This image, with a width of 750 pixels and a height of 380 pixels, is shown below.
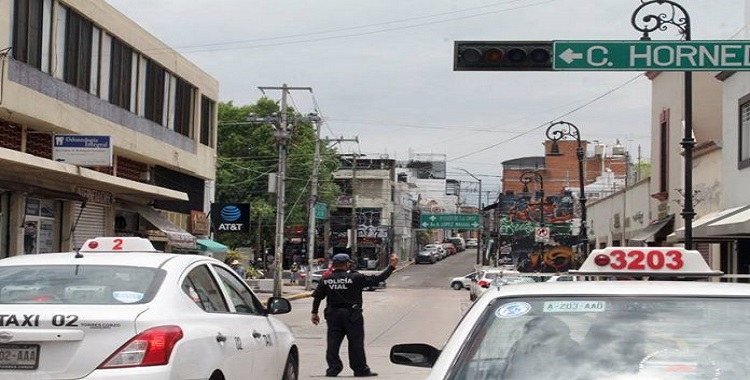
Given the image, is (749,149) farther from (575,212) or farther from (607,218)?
(575,212)

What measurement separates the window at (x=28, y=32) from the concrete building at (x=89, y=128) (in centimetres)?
3

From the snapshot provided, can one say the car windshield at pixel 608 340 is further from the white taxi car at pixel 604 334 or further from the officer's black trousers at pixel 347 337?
the officer's black trousers at pixel 347 337

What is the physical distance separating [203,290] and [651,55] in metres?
11.8

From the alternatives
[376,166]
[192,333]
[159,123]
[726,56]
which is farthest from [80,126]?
[376,166]

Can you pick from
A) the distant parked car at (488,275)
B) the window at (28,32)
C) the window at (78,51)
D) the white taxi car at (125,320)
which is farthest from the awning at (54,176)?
the white taxi car at (125,320)

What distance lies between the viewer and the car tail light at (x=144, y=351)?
18.0 feet

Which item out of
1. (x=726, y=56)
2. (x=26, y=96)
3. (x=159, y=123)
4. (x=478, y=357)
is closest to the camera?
(x=478, y=357)

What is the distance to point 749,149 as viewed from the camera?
22.2m

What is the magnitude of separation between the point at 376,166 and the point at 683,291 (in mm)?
92424

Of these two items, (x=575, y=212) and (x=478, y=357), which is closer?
(x=478, y=357)

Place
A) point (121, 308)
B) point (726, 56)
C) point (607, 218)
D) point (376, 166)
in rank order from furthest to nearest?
1. point (376, 166)
2. point (607, 218)
3. point (726, 56)
4. point (121, 308)

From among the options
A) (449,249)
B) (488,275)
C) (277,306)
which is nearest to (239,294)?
(277,306)

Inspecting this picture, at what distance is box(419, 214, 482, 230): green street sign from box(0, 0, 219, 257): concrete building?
156ft

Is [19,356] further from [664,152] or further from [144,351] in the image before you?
[664,152]
